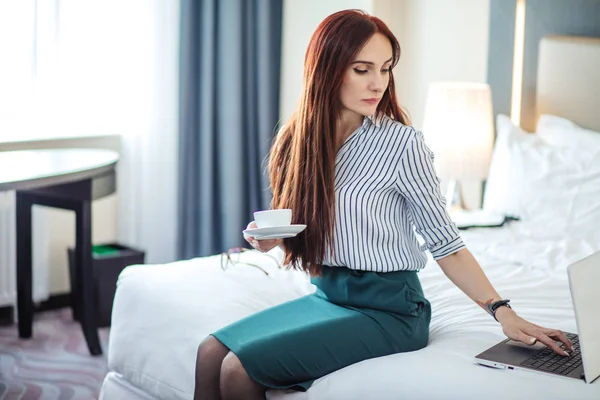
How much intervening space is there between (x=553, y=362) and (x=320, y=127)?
0.73m

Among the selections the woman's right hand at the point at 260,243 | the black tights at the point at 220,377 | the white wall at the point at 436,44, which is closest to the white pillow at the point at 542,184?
the white wall at the point at 436,44

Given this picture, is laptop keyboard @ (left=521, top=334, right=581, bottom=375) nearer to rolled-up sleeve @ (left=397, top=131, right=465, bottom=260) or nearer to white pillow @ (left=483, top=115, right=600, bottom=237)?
rolled-up sleeve @ (left=397, top=131, right=465, bottom=260)

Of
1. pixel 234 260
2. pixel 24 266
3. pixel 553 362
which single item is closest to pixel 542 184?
pixel 234 260

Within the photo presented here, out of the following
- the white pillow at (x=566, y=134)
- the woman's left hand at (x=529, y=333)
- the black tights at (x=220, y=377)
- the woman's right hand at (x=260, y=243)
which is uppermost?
the white pillow at (x=566, y=134)

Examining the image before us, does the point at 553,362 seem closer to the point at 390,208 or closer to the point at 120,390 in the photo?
the point at 390,208

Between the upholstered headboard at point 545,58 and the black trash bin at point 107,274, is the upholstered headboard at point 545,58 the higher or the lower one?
the higher one

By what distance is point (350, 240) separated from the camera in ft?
6.00

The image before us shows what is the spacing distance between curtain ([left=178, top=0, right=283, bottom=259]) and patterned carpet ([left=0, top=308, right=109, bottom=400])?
0.82m

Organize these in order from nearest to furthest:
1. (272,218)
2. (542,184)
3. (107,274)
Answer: (272,218), (542,184), (107,274)

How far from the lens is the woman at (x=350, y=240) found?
67.0 inches

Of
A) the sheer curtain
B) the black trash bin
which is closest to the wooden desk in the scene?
the black trash bin

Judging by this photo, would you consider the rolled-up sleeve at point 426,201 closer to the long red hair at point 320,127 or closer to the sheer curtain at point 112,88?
the long red hair at point 320,127

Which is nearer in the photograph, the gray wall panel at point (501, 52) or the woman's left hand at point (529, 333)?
the woman's left hand at point (529, 333)

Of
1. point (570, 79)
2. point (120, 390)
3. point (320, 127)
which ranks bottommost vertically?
point (120, 390)
